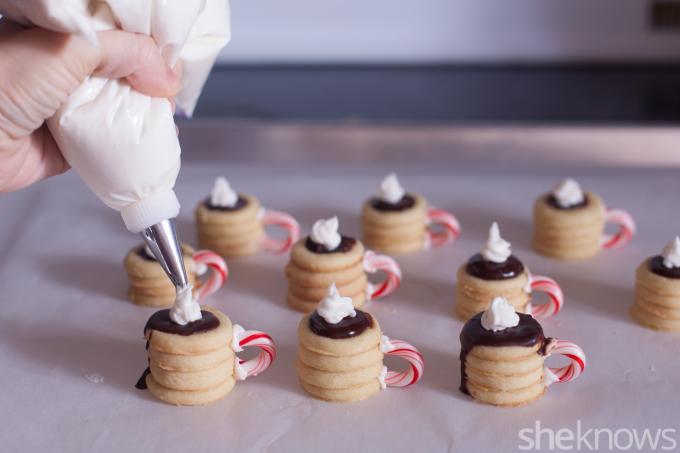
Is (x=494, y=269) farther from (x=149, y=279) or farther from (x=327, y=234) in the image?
(x=149, y=279)

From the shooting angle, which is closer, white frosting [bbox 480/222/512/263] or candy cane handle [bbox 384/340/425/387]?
candy cane handle [bbox 384/340/425/387]

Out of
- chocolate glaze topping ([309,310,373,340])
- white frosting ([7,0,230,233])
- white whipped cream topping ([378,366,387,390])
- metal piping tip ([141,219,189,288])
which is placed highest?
white frosting ([7,0,230,233])

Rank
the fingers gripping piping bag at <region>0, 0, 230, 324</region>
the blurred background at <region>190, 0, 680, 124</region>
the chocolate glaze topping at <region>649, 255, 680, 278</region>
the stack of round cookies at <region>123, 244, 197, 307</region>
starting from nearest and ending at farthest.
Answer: the fingers gripping piping bag at <region>0, 0, 230, 324</region> → the chocolate glaze topping at <region>649, 255, 680, 278</region> → the stack of round cookies at <region>123, 244, 197, 307</region> → the blurred background at <region>190, 0, 680, 124</region>

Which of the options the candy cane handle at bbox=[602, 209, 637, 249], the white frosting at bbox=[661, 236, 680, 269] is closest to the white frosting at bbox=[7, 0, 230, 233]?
the white frosting at bbox=[661, 236, 680, 269]

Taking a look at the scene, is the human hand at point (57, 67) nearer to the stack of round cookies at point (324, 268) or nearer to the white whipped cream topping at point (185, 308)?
the white whipped cream topping at point (185, 308)

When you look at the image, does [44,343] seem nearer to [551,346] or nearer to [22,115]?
[22,115]

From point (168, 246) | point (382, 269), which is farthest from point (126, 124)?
point (382, 269)

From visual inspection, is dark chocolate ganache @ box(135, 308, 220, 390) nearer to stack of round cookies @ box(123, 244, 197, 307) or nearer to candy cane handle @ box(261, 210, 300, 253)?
stack of round cookies @ box(123, 244, 197, 307)
